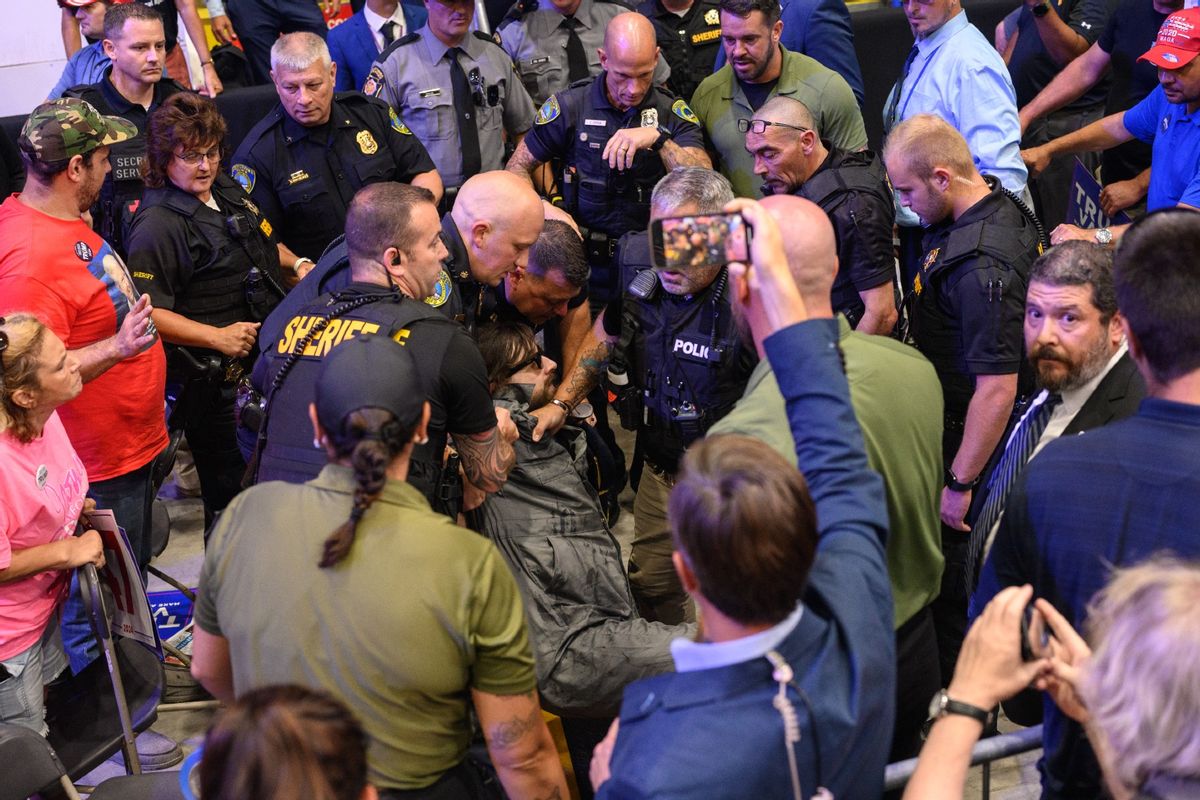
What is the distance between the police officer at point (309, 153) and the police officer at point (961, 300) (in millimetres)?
2187

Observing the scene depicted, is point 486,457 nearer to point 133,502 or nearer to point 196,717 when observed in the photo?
point 133,502

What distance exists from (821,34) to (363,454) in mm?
4422

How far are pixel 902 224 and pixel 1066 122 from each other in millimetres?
2040

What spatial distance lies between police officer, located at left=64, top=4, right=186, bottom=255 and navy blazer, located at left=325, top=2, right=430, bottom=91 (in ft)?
4.16

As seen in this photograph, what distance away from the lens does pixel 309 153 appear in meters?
4.93

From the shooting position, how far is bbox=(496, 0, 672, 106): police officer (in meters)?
5.93

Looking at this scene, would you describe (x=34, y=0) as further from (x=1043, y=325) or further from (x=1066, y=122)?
(x=1043, y=325)

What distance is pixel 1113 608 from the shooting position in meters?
1.53

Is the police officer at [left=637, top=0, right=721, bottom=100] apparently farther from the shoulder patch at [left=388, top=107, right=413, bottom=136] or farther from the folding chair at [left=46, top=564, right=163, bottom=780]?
the folding chair at [left=46, top=564, right=163, bottom=780]

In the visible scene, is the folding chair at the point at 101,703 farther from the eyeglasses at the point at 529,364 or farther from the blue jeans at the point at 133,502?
the eyeglasses at the point at 529,364

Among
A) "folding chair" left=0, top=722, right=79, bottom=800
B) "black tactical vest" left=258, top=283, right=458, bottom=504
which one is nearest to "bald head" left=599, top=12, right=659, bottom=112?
"black tactical vest" left=258, top=283, right=458, bottom=504

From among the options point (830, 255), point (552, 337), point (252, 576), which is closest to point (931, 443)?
point (830, 255)

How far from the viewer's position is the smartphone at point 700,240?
1854 mm

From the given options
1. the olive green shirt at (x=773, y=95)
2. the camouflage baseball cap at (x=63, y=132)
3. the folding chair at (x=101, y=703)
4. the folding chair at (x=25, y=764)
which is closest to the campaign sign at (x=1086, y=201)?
the olive green shirt at (x=773, y=95)
